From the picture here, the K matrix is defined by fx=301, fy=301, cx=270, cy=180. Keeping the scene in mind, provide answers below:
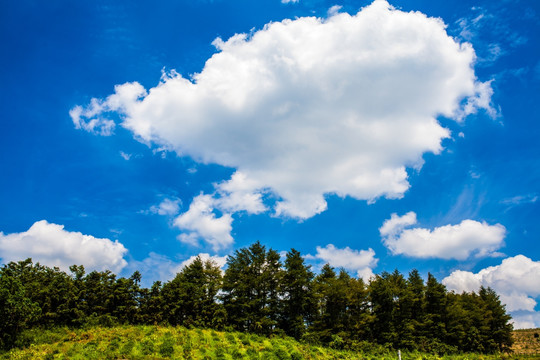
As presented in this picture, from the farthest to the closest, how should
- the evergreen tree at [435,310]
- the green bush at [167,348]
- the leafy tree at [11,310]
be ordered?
the evergreen tree at [435,310], the leafy tree at [11,310], the green bush at [167,348]

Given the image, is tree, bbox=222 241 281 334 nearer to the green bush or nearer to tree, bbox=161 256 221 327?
tree, bbox=161 256 221 327

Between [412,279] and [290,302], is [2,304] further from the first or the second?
[412,279]

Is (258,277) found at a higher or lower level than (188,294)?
higher

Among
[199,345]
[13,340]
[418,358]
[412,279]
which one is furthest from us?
[412,279]

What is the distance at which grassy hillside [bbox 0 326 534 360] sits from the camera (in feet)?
84.7

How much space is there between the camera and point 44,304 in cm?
4347

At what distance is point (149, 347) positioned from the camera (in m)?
27.2

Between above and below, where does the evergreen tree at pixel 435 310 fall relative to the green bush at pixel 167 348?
above

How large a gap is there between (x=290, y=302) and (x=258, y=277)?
622 cm

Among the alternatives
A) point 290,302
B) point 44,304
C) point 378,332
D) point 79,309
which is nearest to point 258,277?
point 290,302

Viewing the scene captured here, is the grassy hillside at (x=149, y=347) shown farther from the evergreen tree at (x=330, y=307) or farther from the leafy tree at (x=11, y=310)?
the evergreen tree at (x=330, y=307)

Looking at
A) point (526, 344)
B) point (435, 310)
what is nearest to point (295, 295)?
point (435, 310)

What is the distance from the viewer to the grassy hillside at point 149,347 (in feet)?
84.7

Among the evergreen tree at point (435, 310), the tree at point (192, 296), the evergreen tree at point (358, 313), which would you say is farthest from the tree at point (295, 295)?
the evergreen tree at point (435, 310)
